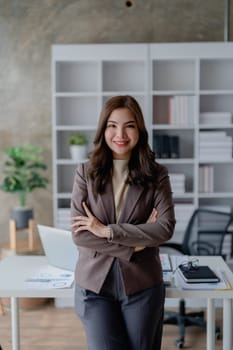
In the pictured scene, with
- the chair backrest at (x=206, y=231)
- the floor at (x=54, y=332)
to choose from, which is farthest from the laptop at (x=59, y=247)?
the chair backrest at (x=206, y=231)

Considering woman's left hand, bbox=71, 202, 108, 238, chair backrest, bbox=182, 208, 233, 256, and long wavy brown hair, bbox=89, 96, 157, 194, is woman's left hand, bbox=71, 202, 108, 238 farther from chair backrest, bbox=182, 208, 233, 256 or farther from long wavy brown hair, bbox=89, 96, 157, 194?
chair backrest, bbox=182, 208, 233, 256

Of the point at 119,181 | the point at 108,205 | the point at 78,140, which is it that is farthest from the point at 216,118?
the point at 108,205

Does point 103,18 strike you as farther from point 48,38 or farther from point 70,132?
point 70,132

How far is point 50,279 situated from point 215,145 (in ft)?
7.75

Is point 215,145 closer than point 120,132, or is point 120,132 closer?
point 120,132

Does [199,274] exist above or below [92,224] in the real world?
Result: below

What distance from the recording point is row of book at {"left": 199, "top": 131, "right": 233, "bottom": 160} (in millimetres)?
4152

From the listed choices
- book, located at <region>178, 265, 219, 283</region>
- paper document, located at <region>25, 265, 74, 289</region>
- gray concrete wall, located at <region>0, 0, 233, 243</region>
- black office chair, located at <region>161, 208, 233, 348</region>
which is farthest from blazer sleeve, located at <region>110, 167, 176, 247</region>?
gray concrete wall, located at <region>0, 0, 233, 243</region>

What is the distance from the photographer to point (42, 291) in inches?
86.7

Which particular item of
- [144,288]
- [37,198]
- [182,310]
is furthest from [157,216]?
[37,198]

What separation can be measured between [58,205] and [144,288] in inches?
101

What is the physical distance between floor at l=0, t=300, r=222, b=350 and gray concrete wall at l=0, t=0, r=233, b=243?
142 cm

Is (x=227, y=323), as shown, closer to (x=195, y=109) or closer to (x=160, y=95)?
(x=195, y=109)

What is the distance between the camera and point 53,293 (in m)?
2.20
